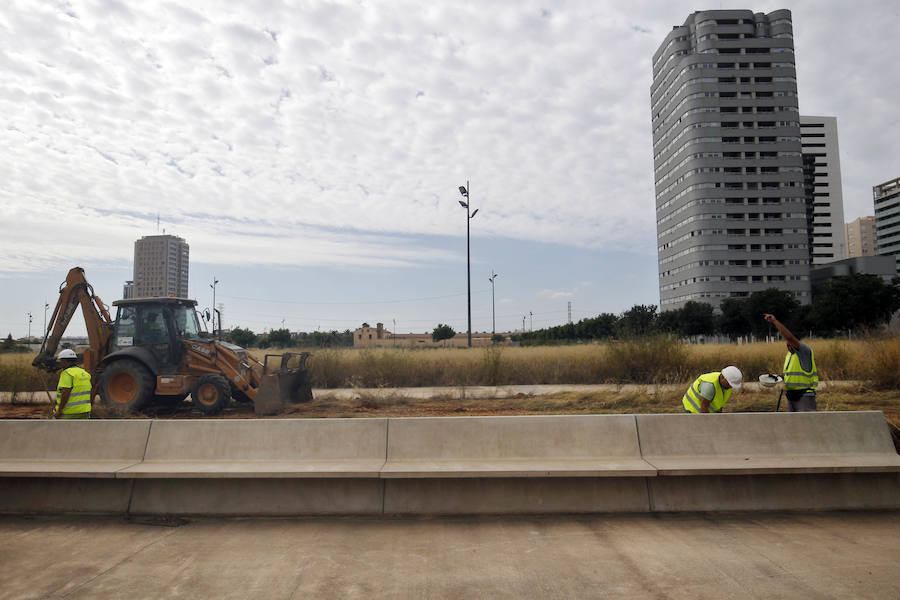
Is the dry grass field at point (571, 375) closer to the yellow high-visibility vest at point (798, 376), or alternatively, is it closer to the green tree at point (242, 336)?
the yellow high-visibility vest at point (798, 376)

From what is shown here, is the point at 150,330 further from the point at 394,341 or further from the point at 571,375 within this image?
the point at 394,341

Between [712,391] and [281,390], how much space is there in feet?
32.6

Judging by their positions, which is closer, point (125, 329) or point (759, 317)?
point (125, 329)

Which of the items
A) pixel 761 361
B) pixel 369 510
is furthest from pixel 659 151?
pixel 369 510

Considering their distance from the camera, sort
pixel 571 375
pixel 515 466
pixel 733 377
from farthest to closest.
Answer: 1. pixel 571 375
2. pixel 733 377
3. pixel 515 466

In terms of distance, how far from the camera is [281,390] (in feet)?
45.1

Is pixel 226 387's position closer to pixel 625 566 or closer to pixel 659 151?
pixel 625 566

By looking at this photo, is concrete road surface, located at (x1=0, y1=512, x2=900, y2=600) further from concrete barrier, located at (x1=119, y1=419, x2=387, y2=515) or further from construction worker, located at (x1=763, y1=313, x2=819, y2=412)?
construction worker, located at (x1=763, y1=313, x2=819, y2=412)

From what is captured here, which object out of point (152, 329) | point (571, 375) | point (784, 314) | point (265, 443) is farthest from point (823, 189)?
point (265, 443)

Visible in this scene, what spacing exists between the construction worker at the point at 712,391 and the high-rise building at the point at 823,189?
14825 cm

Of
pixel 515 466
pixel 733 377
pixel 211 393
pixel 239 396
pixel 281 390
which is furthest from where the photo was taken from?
pixel 239 396

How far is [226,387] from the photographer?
12.8 m

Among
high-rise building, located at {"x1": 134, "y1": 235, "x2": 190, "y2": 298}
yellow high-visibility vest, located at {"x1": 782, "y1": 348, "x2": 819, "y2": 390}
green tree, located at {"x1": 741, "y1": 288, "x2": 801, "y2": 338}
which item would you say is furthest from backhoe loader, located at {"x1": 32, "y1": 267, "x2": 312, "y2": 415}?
green tree, located at {"x1": 741, "y1": 288, "x2": 801, "y2": 338}

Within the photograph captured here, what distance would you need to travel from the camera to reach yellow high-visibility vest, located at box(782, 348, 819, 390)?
330 inches
